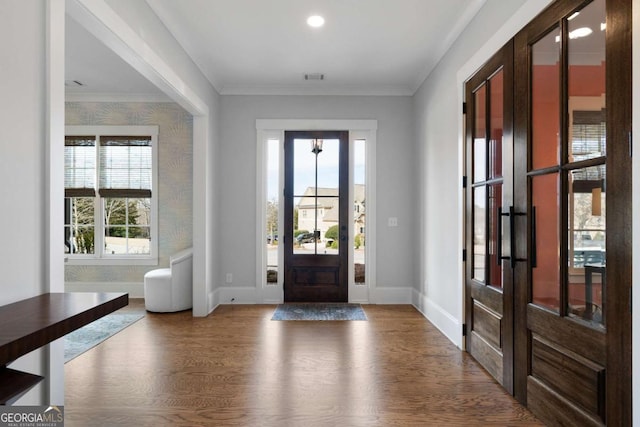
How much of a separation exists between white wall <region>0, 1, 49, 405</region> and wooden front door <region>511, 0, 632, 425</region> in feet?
8.18

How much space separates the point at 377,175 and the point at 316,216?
0.97 metres

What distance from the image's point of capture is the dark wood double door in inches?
65.7

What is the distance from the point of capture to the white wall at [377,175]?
5164 mm

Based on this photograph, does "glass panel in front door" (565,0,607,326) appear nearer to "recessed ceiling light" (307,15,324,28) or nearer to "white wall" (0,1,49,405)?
"recessed ceiling light" (307,15,324,28)

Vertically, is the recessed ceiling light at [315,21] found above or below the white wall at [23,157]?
above

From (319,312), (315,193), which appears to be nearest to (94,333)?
(319,312)

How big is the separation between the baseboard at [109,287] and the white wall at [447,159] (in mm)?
3809

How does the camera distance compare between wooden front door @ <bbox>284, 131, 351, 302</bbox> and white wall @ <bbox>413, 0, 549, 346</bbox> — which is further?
wooden front door @ <bbox>284, 131, 351, 302</bbox>

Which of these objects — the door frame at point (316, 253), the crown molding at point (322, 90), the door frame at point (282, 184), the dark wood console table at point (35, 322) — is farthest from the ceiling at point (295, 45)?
the dark wood console table at point (35, 322)

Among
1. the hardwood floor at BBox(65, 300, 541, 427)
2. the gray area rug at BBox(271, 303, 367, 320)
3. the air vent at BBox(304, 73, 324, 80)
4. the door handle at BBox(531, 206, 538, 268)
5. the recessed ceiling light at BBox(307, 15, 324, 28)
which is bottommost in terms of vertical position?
the gray area rug at BBox(271, 303, 367, 320)

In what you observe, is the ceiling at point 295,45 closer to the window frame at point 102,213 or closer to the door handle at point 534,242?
the window frame at point 102,213

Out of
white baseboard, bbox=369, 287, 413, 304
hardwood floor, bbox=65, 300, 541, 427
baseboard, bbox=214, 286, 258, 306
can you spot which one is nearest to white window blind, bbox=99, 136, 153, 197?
baseboard, bbox=214, 286, 258, 306

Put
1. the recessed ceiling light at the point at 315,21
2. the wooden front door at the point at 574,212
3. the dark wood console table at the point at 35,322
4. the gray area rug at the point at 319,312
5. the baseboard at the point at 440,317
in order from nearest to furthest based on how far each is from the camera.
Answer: the dark wood console table at the point at 35,322 → the wooden front door at the point at 574,212 → the recessed ceiling light at the point at 315,21 → the baseboard at the point at 440,317 → the gray area rug at the point at 319,312
